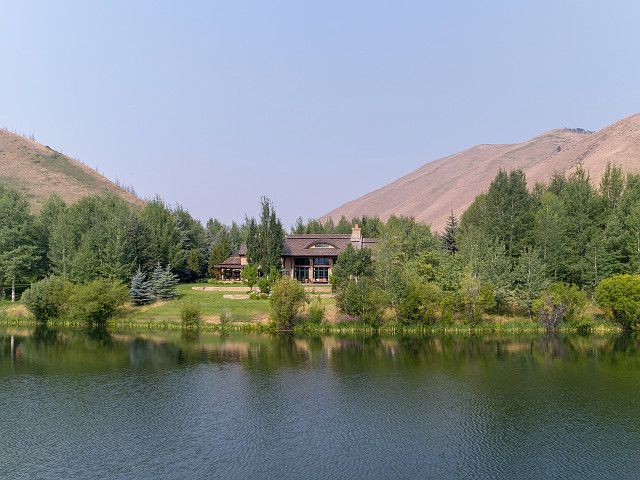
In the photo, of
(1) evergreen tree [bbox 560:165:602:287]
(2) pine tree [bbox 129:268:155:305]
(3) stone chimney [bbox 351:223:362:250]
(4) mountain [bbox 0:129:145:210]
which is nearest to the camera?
(1) evergreen tree [bbox 560:165:602:287]

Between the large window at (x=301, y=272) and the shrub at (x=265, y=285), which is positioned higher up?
the large window at (x=301, y=272)

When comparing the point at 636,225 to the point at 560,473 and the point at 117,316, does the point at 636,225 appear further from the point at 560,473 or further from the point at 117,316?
the point at 117,316

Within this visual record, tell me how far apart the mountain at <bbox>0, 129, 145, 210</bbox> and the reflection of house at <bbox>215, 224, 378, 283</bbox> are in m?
99.9

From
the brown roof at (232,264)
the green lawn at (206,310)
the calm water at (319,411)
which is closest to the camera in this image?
the calm water at (319,411)

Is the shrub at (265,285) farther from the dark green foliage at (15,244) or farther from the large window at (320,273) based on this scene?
the dark green foliage at (15,244)

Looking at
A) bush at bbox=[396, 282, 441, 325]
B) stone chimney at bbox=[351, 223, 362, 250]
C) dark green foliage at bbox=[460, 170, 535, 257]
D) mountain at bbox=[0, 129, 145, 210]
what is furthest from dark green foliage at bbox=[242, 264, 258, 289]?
mountain at bbox=[0, 129, 145, 210]

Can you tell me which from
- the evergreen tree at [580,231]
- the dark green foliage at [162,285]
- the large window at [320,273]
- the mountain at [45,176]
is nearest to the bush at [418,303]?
the evergreen tree at [580,231]

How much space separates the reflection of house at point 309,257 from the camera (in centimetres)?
7906

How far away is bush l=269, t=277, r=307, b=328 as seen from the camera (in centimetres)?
5372

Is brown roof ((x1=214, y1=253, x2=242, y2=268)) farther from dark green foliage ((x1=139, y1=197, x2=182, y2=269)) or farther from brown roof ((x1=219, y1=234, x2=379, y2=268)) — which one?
dark green foliage ((x1=139, y1=197, x2=182, y2=269))

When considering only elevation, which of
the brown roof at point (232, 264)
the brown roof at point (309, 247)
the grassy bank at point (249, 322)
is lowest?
the grassy bank at point (249, 322)

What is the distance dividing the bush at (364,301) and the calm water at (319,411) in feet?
26.7

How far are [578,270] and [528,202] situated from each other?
1408 cm

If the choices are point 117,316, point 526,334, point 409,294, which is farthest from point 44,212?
point 526,334
